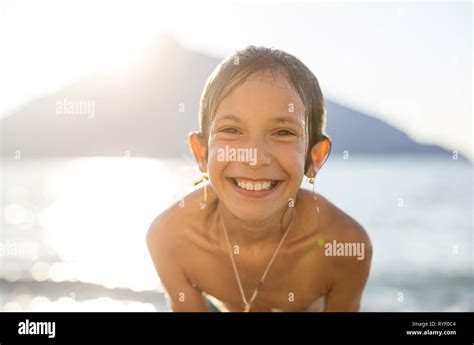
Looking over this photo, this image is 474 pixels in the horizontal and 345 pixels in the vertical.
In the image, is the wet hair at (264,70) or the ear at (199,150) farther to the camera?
the ear at (199,150)

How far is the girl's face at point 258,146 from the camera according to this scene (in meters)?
2.38

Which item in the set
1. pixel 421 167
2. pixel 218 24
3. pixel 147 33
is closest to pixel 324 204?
pixel 218 24

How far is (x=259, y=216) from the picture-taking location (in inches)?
101

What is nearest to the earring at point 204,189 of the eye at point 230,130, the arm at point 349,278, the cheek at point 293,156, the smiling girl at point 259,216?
the smiling girl at point 259,216

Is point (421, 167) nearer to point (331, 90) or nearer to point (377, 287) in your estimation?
point (377, 287)

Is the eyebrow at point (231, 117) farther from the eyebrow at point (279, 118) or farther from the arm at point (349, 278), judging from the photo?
the arm at point (349, 278)

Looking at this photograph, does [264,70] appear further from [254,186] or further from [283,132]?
[254,186]

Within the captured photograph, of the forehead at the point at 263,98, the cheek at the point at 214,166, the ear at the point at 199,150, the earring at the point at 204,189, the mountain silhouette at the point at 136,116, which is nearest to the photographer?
the forehead at the point at 263,98

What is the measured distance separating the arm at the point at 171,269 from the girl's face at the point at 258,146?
0.38 m

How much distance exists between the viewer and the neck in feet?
8.65

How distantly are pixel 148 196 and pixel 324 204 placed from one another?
2.69m

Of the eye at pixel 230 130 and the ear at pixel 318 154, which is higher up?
the eye at pixel 230 130

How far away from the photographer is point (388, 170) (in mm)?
4473

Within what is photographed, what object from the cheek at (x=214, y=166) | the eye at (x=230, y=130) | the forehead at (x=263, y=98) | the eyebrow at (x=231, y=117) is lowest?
the cheek at (x=214, y=166)
